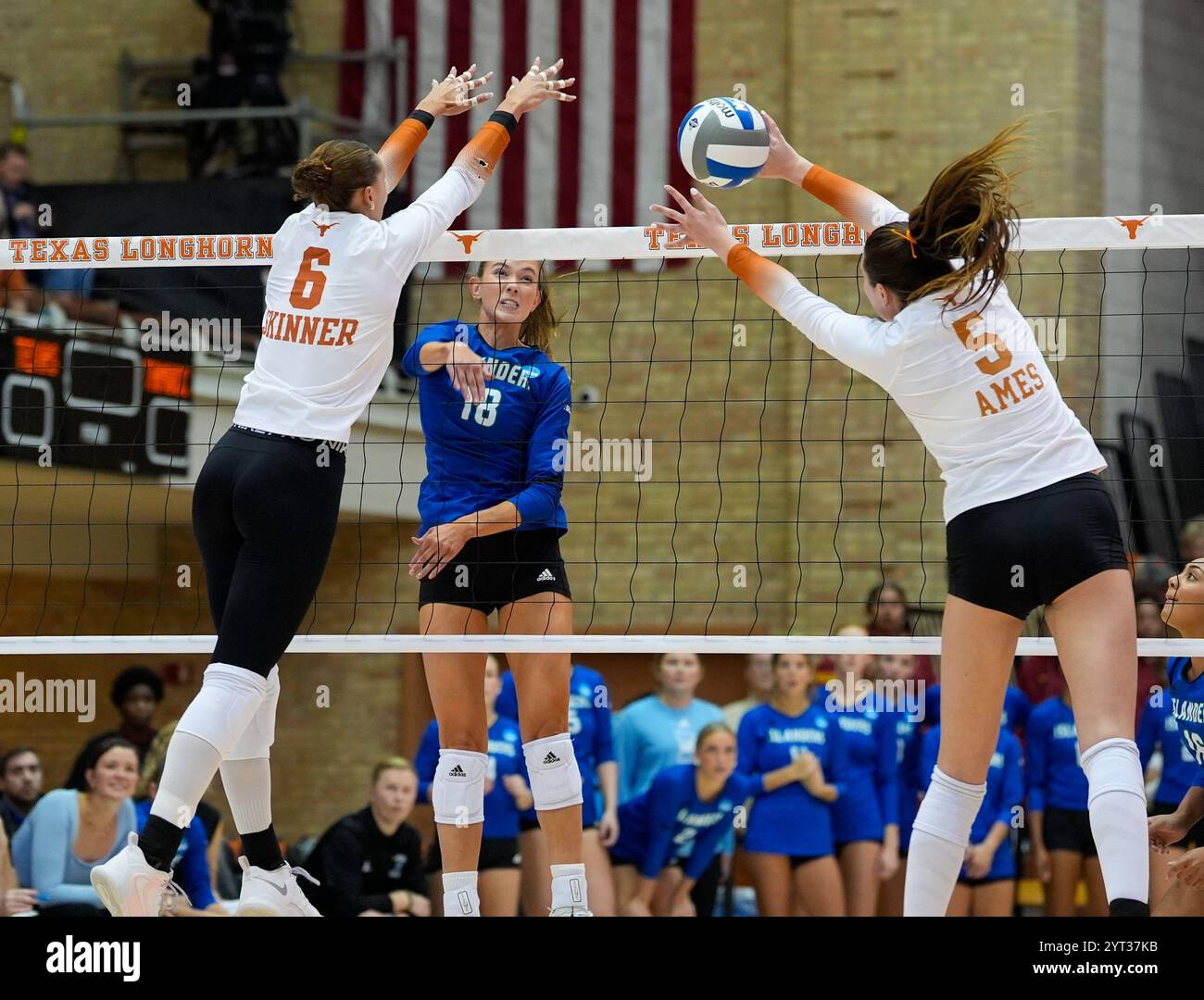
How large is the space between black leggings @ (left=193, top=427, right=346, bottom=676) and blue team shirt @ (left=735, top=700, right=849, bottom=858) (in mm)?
4427

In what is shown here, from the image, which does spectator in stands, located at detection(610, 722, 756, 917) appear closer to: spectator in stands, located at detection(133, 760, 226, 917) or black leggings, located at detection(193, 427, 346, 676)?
spectator in stands, located at detection(133, 760, 226, 917)

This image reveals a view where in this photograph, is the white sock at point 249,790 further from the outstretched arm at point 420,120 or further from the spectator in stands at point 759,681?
the spectator in stands at point 759,681

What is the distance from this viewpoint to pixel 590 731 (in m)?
8.55

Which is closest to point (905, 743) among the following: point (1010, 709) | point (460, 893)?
point (1010, 709)

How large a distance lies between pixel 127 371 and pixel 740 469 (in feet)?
15.6

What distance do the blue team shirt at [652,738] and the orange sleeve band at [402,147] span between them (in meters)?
4.49

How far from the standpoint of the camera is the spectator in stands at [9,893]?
7.11 m

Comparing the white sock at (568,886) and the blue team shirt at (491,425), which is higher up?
the blue team shirt at (491,425)

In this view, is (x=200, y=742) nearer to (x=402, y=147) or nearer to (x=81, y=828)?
(x=402, y=147)

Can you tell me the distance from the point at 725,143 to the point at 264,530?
1900 mm

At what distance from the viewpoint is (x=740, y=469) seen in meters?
13.0

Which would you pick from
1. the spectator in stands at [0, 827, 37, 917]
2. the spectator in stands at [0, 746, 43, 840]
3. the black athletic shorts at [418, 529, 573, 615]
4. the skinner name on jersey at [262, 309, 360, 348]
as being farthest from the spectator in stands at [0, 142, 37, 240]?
the skinner name on jersey at [262, 309, 360, 348]

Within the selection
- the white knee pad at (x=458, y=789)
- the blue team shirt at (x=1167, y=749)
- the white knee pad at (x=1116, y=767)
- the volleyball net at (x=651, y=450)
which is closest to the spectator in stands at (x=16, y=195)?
the volleyball net at (x=651, y=450)
